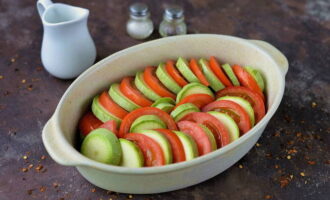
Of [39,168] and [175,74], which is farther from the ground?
[175,74]

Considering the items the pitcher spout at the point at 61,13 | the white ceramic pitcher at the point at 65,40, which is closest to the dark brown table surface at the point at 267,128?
the white ceramic pitcher at the point at 65,40

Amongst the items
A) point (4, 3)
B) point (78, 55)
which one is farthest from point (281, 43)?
point (4, 3)

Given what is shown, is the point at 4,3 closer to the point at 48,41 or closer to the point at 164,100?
the point at 48,41

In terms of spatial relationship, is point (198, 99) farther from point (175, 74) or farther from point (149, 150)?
point (149, 150)

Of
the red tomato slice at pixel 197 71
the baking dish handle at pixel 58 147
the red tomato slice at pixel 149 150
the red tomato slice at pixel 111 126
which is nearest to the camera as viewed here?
the baking dish handle at pixel 58 147

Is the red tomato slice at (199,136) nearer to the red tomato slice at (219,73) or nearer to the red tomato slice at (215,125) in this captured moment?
the red tomato slice at (215,125)

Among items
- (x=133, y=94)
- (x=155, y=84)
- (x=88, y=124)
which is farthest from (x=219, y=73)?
(x=88, y=124)
